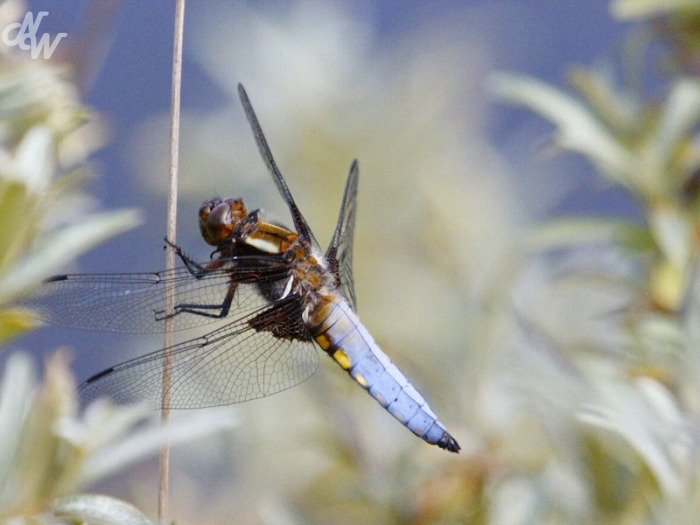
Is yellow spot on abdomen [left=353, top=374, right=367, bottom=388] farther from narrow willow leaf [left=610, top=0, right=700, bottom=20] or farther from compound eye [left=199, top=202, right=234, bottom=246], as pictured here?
narrow willow leaf [left=610, top=0, right=700, bottom=20]

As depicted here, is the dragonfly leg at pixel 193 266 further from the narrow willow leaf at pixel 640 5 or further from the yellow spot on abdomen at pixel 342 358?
the narrow willow leaf at pixel 640 5

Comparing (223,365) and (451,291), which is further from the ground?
(451,291)

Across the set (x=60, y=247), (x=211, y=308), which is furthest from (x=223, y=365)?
(x=60, y=247)

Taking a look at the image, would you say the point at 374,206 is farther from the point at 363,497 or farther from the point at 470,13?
the point at 470,13

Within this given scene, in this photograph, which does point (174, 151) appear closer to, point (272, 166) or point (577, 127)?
point (272, 166)

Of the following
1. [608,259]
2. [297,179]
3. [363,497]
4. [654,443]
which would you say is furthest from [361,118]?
[654,443]

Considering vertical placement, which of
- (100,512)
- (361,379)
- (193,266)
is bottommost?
(100,512)
